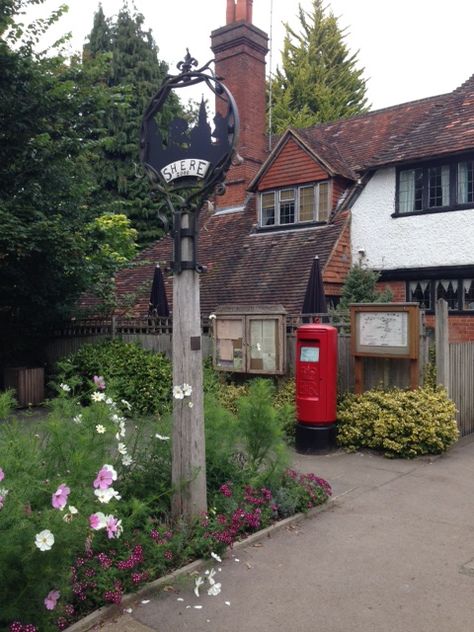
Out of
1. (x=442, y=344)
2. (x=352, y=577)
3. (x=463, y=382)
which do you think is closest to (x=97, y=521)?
(x=352, y=577)

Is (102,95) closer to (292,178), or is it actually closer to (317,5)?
(292,178)

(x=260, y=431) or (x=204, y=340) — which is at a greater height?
(x=204, y=340)

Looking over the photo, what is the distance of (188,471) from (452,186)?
37.9 ft

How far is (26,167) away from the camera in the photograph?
11.9 m

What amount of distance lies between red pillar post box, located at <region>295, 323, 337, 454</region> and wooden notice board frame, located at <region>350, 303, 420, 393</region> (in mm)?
630

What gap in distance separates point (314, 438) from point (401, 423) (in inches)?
46.3

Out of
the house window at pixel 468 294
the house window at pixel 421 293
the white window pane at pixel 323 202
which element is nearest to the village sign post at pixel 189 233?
the house window at pixel 468 294

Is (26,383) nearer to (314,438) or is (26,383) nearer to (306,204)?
(314,438)

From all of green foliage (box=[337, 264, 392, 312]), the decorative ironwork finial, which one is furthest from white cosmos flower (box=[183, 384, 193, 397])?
green foliage (box=[337, 264, 392, 312])

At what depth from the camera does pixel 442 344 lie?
849 centimetres

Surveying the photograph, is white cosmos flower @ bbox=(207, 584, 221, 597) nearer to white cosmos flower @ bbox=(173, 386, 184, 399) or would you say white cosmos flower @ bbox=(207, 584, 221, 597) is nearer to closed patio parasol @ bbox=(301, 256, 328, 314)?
white cosmos flower @ bbox=(173, 386, 184, 399)

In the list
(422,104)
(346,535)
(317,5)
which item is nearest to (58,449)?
(346,535)

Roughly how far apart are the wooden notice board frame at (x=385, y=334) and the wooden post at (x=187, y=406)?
13.3 feet

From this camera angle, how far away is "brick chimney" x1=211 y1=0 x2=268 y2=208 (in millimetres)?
18562
